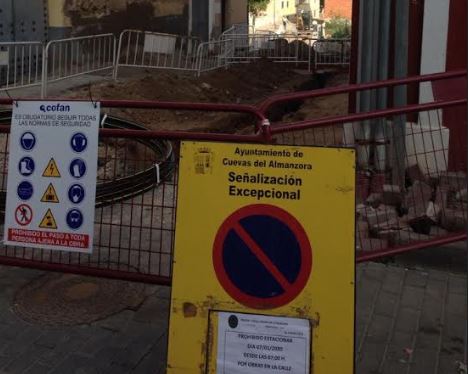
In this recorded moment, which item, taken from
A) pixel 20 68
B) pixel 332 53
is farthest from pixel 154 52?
pixel 332 53

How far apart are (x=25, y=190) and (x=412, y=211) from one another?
Result: 9.64 ft

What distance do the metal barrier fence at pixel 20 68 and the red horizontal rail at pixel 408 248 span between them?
887 centimetres

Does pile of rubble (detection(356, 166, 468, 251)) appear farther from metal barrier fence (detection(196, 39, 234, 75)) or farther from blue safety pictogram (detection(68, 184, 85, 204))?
metal barrier fence (detection(196, 39, 234, 75))

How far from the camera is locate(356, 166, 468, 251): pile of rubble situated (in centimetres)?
485

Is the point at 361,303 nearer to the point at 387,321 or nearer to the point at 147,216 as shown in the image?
the point at 387,321

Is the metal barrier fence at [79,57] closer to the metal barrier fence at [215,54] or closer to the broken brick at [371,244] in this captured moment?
the metal barrier fence at [215,54]

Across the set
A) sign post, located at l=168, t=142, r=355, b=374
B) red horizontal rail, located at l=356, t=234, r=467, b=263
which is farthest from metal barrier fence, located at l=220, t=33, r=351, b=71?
sign post, located at l=168, t=142, r=355, b=374

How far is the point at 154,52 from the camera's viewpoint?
1667 centimetres

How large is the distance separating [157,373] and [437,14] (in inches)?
175

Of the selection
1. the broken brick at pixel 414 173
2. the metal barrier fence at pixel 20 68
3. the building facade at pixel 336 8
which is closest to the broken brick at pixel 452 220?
the broken brick at pixel 414 173

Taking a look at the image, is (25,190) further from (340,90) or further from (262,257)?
(340,90)

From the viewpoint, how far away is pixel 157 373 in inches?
138

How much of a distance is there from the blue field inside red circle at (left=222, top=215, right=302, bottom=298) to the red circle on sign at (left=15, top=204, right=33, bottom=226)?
1548 millimetres

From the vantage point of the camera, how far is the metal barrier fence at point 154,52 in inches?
627
